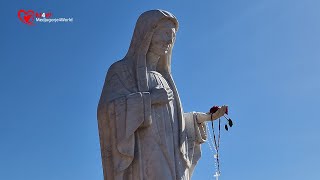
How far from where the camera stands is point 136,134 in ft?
38.0

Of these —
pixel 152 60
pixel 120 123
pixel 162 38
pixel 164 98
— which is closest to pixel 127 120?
pixel 120 123

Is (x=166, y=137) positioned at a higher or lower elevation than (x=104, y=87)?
lower

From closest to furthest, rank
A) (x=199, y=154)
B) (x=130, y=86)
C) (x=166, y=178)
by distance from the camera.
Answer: (x=166, y=178)
(x=130, y=86)
(x=199, y=154)

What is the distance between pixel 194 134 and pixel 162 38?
7.17 feet

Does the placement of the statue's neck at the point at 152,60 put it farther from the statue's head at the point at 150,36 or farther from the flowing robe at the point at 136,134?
the flowing robe at the point at 136,134

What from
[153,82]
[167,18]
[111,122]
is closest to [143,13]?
[167,18]

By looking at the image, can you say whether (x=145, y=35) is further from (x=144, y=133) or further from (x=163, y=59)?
(x=144, y=133)

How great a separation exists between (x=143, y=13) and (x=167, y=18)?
1.73 feet

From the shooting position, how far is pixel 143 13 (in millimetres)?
12500

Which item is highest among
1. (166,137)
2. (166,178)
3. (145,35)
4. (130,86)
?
(145,35)

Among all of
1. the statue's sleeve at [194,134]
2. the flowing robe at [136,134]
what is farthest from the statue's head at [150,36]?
the statue's sleeve at [194,134]

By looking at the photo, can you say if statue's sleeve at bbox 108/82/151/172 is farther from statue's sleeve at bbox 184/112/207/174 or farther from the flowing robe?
statue's sleeve at bbox 184/112/207/174

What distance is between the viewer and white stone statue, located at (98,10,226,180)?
11.4 m

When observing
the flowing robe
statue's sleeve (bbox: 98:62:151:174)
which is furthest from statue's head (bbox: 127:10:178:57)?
statue's sleeve (bbox: 98:62:151:174)
